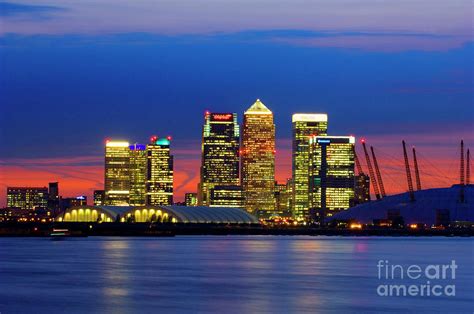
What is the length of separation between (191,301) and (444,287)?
2123cm

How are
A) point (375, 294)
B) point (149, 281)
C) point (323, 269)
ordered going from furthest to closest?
1. point (323, 269)
2. point (149, 281)
3. point (375, 294)

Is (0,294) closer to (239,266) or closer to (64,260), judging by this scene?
(239,266)

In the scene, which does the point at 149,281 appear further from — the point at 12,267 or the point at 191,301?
the point at 12,267

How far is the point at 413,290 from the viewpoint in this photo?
80.2m

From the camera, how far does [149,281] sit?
299 feet

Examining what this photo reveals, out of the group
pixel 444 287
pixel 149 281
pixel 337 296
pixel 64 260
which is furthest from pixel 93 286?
pixel 64 260

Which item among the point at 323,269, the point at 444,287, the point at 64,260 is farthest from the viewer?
the point at 64,260

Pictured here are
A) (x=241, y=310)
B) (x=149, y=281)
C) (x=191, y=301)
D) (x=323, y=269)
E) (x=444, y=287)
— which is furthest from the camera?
(x=323, y=269)

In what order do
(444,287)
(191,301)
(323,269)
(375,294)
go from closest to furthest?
1. (191,301)
2. (375,294)
3. (444,287)
4. (323,269)

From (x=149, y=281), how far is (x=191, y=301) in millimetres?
17373

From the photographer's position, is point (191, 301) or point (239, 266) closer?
point (191, 301)

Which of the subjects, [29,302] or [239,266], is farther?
[239,266]

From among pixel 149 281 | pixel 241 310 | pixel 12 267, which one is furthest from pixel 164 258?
pixel 241 310

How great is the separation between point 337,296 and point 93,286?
62.8ft
